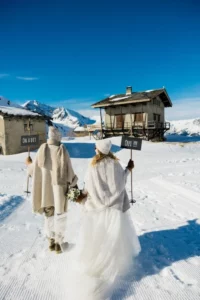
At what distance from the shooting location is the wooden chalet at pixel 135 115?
2538cm

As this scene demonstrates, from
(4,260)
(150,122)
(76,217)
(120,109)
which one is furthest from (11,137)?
(4,260)

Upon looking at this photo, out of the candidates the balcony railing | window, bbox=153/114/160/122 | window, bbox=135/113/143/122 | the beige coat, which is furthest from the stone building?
the beige coat

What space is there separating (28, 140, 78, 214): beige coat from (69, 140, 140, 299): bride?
0.53 meters

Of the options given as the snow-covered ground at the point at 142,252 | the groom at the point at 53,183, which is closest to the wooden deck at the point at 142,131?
the snow-covered ground at the point at 142,252

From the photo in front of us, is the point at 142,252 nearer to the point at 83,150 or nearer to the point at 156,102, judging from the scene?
the point at 83,150

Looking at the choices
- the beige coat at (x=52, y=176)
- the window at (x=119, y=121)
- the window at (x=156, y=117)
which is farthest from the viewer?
the window at (x=156, y=117)

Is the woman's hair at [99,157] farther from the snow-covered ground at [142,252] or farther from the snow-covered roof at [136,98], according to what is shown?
the snow-covered roof at [136,98]

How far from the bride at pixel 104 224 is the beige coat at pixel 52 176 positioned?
1.73ft

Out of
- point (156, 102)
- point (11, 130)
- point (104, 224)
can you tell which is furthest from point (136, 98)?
point (104, 224)

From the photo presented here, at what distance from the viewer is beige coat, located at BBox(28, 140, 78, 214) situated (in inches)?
145

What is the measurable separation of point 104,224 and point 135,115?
23920 millimetres

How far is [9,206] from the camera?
641 cm

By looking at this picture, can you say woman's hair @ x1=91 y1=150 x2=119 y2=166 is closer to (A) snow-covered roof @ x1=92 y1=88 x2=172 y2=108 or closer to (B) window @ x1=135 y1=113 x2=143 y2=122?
(A) snow-covered roof @ x1=92 y1=88 x2=172 y2=108

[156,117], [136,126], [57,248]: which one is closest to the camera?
[57,248]
